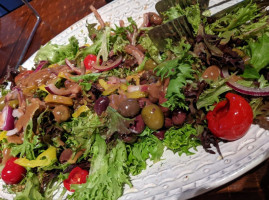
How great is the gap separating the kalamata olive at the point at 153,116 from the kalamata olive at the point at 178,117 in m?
0.11

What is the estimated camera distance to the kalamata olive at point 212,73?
1.77m

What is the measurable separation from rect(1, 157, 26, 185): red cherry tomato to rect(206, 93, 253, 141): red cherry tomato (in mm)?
2024

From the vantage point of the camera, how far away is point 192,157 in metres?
1.81

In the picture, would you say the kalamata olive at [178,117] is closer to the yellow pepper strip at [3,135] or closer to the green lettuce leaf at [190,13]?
the green lettuce leaf at [190,13]

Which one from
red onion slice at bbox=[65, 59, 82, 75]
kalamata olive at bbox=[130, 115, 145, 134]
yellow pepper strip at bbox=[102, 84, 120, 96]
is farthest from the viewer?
red onion slice at bbox=[65, 59, 82, 75]

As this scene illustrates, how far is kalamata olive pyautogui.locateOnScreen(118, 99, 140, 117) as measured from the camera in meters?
1.88

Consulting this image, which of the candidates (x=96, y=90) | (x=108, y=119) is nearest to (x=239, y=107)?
(x=108, y=119)

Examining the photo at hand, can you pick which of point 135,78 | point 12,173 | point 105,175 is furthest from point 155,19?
point 12,173

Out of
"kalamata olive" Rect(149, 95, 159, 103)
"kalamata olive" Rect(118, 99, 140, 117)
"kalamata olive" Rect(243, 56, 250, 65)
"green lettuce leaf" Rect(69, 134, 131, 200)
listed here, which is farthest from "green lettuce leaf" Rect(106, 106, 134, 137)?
"kalamata olive" Rect(243, 56, 250, 65)

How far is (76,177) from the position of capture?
2061 mm

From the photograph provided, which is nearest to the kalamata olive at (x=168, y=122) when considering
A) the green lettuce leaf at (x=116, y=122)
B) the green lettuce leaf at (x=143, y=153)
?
the green lettuce leaf at (x=143, y=153)

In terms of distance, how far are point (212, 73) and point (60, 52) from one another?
2.30m

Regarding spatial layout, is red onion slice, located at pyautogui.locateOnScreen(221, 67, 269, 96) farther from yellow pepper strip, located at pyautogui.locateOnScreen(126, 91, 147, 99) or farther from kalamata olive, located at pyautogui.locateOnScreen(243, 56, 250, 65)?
yellow pepper strip, located at pyautogui.locateOnScreen(126, 91, 147, 99)

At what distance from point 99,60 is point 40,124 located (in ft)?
3.33
